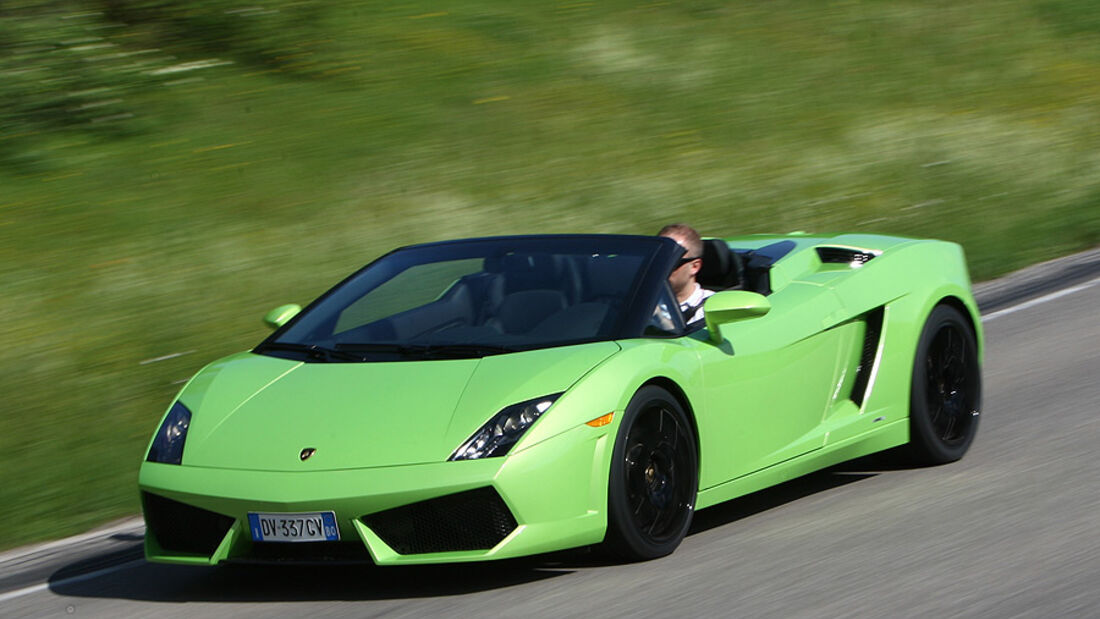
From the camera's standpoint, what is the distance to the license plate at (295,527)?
500 centimetres

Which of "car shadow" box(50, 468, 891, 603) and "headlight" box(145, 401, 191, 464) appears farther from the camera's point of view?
"headlight" box(145, 401, 191, 464)

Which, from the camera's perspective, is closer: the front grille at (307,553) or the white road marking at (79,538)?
the front grille at (307,553)

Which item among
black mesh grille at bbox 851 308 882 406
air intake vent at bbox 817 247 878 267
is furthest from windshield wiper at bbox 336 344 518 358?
air intake vent at bbox 817 247 878 267

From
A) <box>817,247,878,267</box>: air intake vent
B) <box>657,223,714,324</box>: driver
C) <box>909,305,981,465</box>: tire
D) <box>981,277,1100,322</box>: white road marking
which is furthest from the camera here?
<box>981,277,1100,322</box>: white road marking

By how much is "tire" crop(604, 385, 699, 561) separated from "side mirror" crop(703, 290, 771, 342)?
0.39 metres

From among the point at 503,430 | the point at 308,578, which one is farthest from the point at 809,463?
the point at 308,578

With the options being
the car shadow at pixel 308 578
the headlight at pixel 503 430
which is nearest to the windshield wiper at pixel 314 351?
the car shadow at pixel 308 578

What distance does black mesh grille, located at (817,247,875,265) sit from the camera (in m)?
7.18

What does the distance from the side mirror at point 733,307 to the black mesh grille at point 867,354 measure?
3.56 ft

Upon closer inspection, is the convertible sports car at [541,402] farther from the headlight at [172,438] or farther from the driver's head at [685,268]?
the driver's head at [685,268]

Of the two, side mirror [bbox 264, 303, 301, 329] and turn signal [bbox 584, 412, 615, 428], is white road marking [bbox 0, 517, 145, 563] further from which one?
turn signal [bbox 584, 412, 615, 428]

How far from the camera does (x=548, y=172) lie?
15180 millimetres

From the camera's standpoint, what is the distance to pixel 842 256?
7.25m

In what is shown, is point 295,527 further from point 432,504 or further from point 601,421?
point 601,421
